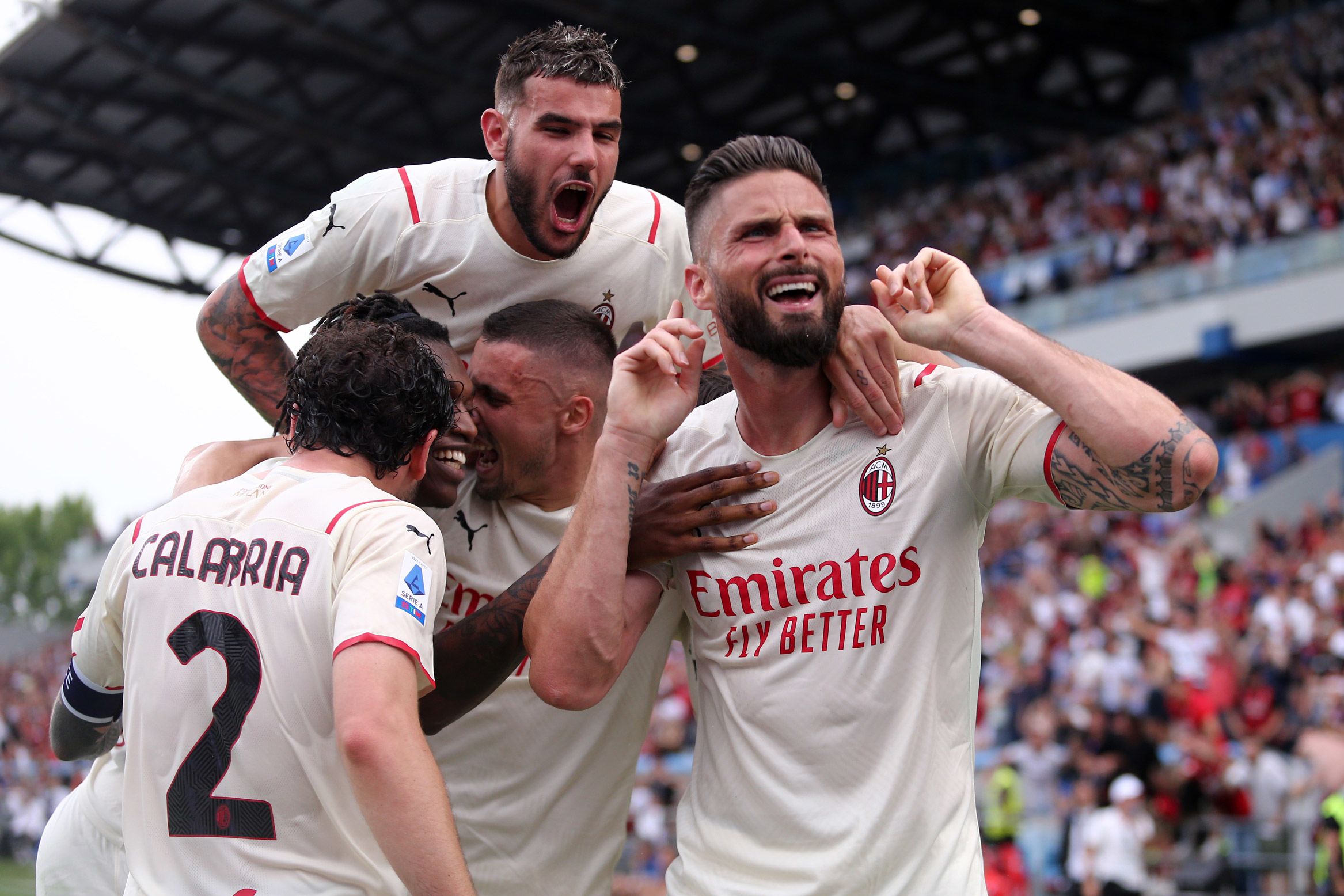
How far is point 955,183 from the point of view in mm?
28109

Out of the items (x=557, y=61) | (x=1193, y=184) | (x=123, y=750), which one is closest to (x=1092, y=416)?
(x=557, y=61)

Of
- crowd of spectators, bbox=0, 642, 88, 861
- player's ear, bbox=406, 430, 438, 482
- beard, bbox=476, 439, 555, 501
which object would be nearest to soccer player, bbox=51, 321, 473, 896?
player's ear, bbox=406, 430, 438, 482

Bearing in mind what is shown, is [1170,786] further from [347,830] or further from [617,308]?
[347,830]

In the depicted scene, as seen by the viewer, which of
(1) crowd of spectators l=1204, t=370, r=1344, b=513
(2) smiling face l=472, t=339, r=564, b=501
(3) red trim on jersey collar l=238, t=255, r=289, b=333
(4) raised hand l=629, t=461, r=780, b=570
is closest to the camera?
(4) raised hand l=629, t=461, r=780, b=570

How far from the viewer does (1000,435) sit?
3.17 metres

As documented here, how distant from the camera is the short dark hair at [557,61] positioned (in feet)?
14.0

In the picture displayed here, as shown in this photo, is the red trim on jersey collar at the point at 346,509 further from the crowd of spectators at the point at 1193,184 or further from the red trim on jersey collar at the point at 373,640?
the crowd of spectators at the point at 1193,184

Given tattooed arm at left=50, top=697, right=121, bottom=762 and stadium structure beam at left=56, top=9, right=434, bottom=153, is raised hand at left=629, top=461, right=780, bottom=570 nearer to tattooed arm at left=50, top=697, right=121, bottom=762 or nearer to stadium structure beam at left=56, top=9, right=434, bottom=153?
tattooed arm at left=50, top=697, right=121, bottom=762

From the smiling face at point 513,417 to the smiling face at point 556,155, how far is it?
1.47 feet

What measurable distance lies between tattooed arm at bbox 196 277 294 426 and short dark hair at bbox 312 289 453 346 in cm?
53

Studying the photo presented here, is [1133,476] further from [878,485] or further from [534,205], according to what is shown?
[534,205]

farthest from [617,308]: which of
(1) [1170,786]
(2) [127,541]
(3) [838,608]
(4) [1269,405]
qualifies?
(4) [1269,405]

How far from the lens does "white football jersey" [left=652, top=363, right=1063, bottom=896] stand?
308 centimetres

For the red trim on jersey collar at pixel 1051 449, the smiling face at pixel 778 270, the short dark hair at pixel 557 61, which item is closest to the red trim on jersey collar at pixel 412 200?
the short dark hair at pixel 557 61
